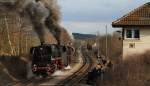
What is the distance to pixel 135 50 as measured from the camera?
50594 mm

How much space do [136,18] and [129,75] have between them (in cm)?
1934

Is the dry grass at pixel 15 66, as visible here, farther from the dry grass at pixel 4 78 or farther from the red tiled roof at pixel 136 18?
the red tiled roof at pixel 136 18

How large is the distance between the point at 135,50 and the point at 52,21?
9118mm

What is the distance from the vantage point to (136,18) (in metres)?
52.9

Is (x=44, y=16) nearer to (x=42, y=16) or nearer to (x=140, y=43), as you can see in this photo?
(x=42, y=16)

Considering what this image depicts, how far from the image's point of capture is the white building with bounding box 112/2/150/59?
50.9 meters

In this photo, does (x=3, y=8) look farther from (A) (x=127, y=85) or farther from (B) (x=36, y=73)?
(A) (x=127, y=85)

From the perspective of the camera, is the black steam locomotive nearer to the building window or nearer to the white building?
the white building

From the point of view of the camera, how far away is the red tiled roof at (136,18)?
5189cm

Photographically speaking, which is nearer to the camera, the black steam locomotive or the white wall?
the black steam locomotive

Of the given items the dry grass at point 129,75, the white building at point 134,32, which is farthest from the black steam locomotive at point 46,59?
A: the white building at point 134,32

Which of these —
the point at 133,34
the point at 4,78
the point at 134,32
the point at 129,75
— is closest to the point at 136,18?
the point at 134,32

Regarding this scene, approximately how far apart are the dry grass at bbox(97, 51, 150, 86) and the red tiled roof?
10.7m

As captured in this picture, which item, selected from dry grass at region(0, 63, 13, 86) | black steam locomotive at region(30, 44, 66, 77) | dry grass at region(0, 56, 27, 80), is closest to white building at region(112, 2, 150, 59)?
dry grass at region(0, 56, 27, 80)
